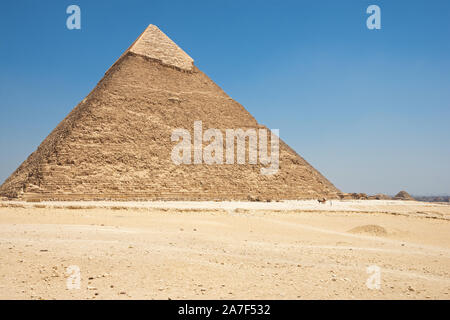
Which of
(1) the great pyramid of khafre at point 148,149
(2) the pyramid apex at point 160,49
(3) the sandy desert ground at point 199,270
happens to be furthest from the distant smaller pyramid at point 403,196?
(3) the sandy desert ground at point 199,270

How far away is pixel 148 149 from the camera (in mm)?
28312

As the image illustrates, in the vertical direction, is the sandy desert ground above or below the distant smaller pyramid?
above

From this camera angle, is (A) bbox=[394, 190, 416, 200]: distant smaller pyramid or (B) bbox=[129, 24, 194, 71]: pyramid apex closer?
(B) bbox=[129, 24, 194, 71]: pyramid apex

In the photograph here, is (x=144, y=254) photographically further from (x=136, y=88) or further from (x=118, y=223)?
(x=136, y=88)

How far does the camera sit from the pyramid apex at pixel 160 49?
1490 inches

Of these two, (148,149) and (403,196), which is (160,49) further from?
(403,196)

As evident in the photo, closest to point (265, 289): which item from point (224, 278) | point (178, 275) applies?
point (224, 278)

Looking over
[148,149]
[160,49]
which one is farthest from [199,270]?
[160,49]

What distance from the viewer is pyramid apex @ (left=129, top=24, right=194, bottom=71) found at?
37.8 meters

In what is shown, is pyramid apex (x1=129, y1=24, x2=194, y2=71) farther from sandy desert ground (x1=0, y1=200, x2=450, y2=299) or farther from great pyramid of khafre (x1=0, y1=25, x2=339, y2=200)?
sandy desert ground (x1=0, y1=200, x2=450, y2=299)

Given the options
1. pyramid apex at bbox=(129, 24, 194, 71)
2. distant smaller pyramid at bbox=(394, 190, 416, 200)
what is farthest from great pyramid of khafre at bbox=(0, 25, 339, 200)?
distant smaller pyramid at bbox=(394, 190, 416, 200)

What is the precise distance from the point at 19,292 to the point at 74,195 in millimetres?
19995

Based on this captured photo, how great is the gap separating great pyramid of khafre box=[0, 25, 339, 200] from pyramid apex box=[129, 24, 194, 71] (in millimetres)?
113

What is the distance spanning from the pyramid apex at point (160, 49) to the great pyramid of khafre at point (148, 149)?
113 millimetres
